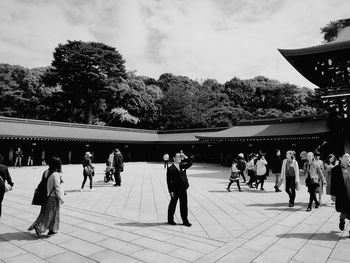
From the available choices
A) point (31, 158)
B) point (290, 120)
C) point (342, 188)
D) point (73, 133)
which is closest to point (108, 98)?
point (73, 133)

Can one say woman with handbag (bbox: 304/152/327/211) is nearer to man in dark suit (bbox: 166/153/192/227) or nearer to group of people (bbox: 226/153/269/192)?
group of people (bbox: 226/153/269/192)

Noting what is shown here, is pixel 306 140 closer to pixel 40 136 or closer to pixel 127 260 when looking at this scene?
pixel 127 260

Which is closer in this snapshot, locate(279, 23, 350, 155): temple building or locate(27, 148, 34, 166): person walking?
locate(279, 23, 350, 155): temple building

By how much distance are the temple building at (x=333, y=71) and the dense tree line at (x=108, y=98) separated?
20.4 m

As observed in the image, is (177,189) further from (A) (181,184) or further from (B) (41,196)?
(B) (41,196)

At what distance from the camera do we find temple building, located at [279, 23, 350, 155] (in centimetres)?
1286

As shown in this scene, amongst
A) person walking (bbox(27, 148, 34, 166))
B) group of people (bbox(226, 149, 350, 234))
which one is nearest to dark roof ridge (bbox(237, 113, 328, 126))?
group of people (bbox(226, 149, 350, 234))

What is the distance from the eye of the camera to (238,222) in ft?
20.7

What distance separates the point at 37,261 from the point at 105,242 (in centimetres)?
119

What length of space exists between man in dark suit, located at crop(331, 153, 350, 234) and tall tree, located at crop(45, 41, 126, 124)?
3803 cm

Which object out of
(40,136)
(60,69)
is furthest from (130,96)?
(40,136)

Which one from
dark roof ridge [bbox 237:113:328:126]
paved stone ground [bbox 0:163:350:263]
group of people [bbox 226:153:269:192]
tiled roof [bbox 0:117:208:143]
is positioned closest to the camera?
paved stone ground [bbox 0:163:350:263]

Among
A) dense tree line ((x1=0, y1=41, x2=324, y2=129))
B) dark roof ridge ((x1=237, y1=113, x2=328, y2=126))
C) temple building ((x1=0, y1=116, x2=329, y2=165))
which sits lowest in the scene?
temple building ((x1=0, y1=116, x2=329, y2=165))

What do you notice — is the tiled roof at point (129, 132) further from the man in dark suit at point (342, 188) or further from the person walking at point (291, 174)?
the man in dark suit at point (342, 188)
